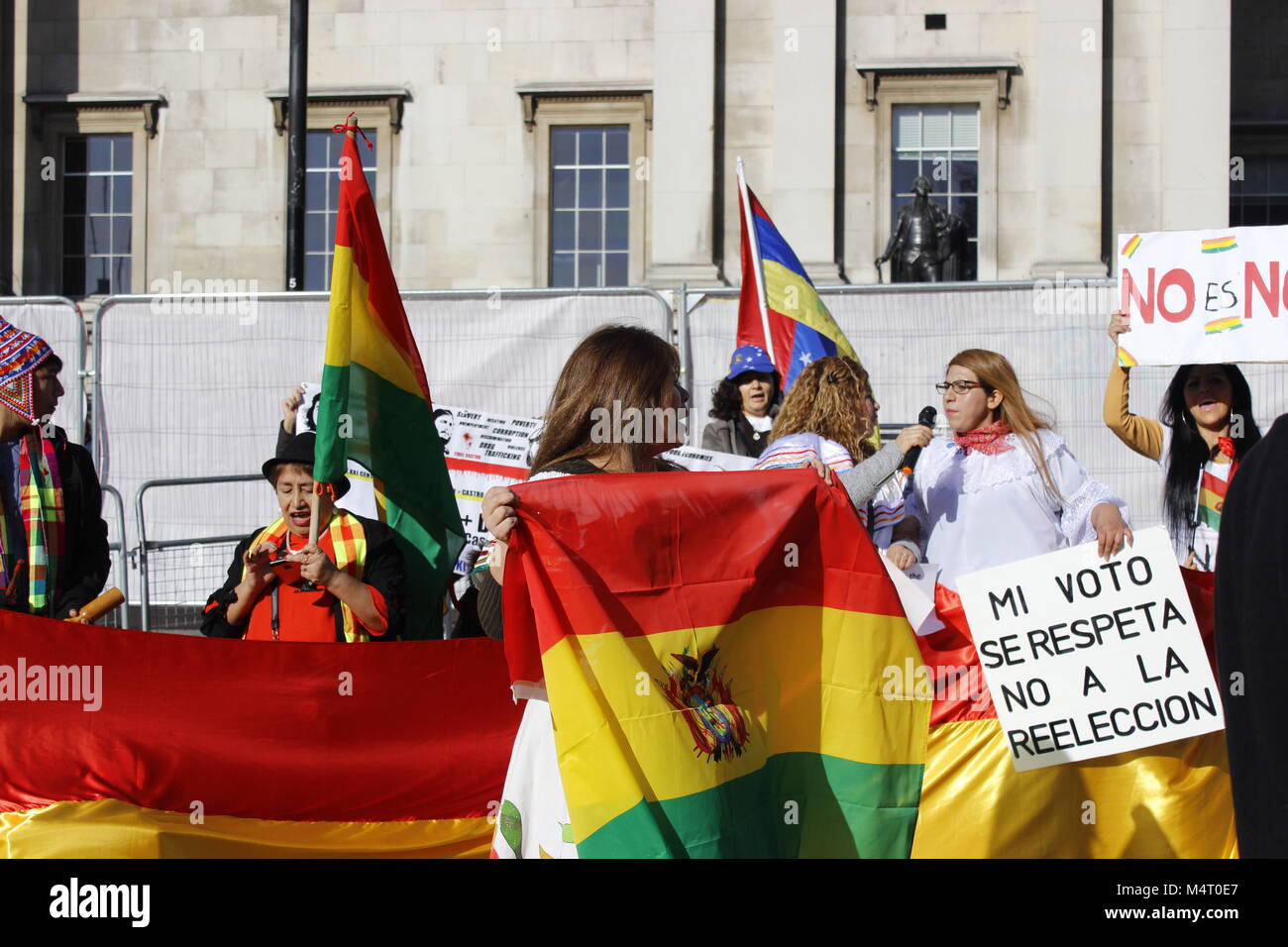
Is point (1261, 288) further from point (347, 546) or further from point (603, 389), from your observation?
point (347, 546)

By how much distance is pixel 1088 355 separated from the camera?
396 inches

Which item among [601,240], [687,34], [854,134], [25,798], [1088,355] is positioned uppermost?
[687,34]

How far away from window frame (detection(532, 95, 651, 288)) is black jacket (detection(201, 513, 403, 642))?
15.3 metres

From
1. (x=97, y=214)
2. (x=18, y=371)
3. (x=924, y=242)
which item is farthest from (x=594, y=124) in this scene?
(x=18, y=371)

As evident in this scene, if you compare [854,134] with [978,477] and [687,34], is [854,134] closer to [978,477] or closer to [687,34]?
[687,34]

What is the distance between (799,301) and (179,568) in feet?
15.1

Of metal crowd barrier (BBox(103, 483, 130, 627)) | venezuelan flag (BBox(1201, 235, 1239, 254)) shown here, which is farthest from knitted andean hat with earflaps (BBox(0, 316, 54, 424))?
venezuelan flag (BBox(1201, 235, 1239, 254))

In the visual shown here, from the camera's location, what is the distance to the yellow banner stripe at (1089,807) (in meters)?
5.09

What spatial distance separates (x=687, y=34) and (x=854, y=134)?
262 centimetres

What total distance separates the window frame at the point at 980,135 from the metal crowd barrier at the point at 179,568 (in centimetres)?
1207

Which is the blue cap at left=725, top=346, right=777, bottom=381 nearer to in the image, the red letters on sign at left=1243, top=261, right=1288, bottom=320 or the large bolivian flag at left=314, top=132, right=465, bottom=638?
the large bolivian flag at left=314, top=132, right=465, bottom=638

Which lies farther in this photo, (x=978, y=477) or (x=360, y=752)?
(x=978, y=477)

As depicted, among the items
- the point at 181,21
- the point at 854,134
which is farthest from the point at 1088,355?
the point at 181,21

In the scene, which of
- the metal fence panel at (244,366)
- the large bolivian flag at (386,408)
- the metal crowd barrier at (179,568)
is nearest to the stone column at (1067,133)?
the metal fence panel at (244,366)
